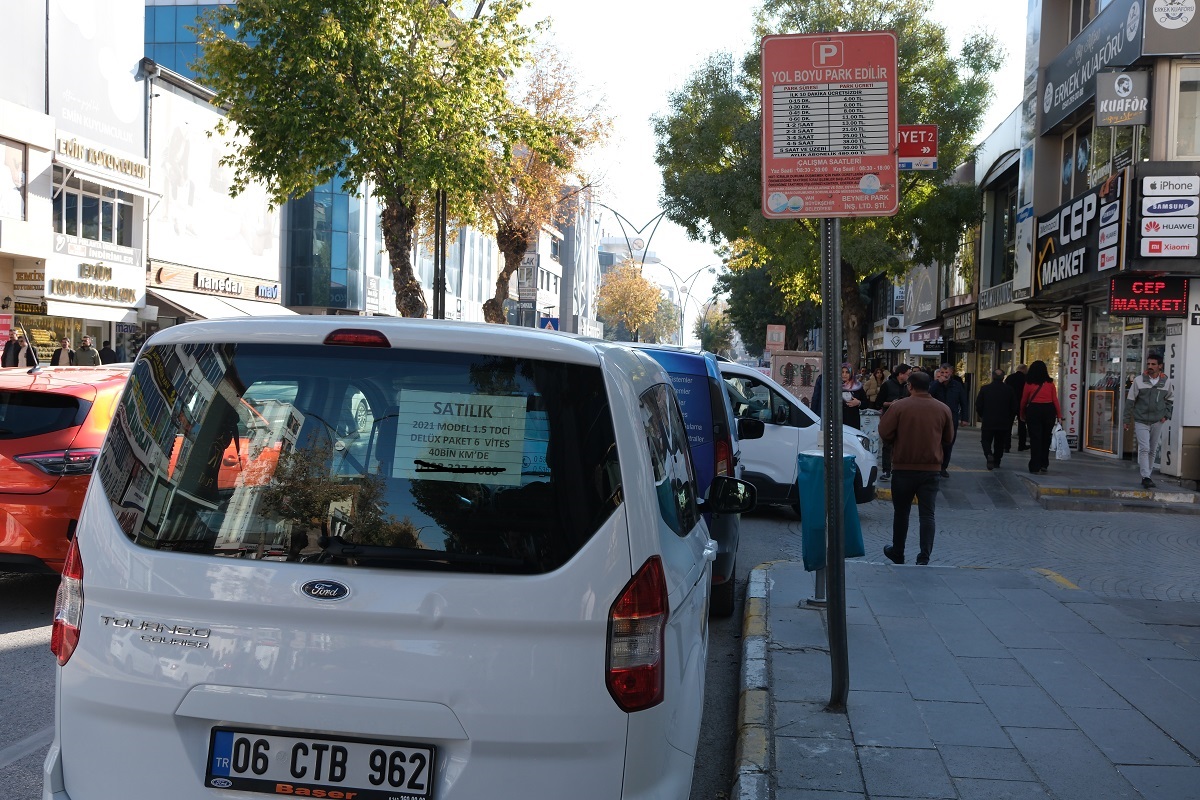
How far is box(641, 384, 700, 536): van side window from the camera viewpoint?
303 cm

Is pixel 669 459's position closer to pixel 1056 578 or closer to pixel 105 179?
pixel 1056 578

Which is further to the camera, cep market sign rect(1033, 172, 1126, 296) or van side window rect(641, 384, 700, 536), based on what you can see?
cep market sign rect(1033, 172, 1126, 296)

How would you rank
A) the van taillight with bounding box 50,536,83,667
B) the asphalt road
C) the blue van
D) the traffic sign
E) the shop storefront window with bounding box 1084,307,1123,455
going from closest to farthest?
the van taillight with bounding box 50,536,83,667 → the asphalt road → the blue van → the traffic sign → the shop storefront window with bounding box 1084,307,1123,455

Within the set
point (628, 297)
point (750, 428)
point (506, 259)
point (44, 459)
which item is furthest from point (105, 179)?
point (628, 297)

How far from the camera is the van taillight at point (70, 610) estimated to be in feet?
8.95

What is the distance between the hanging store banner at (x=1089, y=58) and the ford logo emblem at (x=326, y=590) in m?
18.6

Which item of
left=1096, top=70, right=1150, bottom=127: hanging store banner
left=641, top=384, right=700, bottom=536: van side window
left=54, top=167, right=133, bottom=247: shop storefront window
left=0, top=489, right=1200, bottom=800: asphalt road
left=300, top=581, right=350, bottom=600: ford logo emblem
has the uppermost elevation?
left=1096, top=70, right=1150, bottom=127: hanging store banner

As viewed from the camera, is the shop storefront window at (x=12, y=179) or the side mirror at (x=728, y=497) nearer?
the side mirror at (x=728, y=497)

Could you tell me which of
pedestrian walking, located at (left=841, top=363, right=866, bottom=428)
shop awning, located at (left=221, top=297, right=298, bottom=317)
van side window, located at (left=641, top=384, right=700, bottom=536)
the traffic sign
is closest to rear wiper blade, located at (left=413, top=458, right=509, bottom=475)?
van side window, located at (left=641, top=384, right=700, bottom=536)

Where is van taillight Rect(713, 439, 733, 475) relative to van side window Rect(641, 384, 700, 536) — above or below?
below

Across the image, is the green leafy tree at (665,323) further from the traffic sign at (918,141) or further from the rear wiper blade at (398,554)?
the rear wiper blade at (398,554)

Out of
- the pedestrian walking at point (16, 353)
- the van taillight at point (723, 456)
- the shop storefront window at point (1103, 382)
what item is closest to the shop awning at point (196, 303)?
the pedestrian walking at point (16, 353)

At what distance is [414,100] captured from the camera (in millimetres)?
19453

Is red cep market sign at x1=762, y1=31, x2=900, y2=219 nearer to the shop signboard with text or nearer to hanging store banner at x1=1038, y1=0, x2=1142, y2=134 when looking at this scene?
the shop signboard with text
